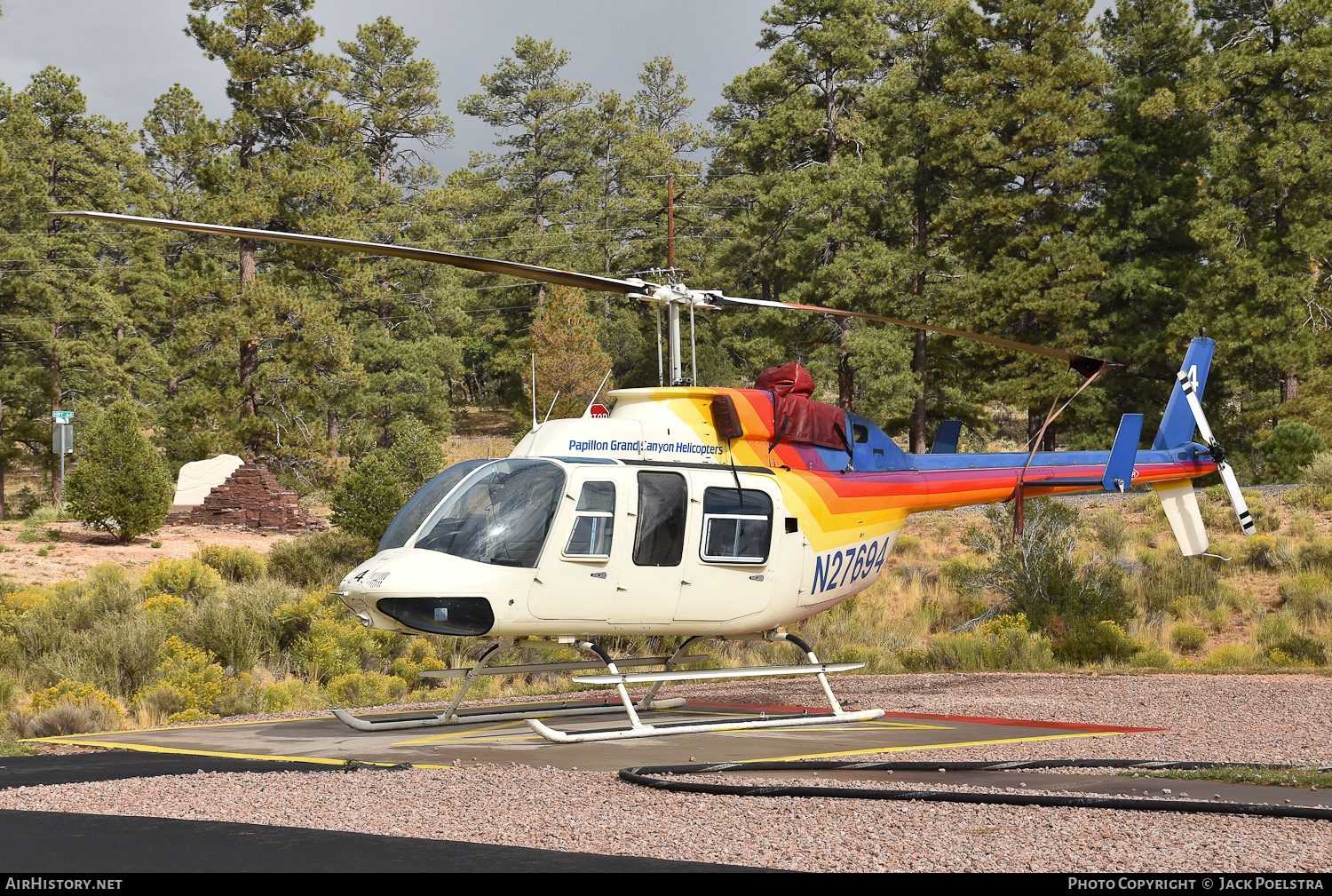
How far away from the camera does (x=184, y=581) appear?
22094mm

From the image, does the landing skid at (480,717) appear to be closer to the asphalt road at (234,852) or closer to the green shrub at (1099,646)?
the asphalt road at (234,852)

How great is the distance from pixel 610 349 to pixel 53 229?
23.8 metres

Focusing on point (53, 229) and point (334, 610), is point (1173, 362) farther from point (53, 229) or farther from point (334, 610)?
point (53, 229)

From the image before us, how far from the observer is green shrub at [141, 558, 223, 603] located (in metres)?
21.9

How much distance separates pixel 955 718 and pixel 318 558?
1784cm

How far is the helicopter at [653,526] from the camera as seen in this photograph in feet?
30.4

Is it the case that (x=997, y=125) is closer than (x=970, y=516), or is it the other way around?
(x=970, y=516)

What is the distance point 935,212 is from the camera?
133ft

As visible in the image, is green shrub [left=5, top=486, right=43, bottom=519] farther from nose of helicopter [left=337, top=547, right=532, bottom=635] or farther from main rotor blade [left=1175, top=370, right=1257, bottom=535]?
main rotor blade [left=1175, top=370, right=1257, bottom=535]

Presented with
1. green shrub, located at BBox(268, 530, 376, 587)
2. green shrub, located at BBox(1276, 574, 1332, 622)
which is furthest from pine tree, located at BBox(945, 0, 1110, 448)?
green shrub, located at BBox(268, 530, 376, 587)

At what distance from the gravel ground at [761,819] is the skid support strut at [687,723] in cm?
149

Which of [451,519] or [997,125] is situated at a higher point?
[997,125]

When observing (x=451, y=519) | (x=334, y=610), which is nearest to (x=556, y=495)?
(x=451, y=519)

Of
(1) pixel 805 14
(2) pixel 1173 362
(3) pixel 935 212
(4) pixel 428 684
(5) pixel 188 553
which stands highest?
(1) pixel 805 14
